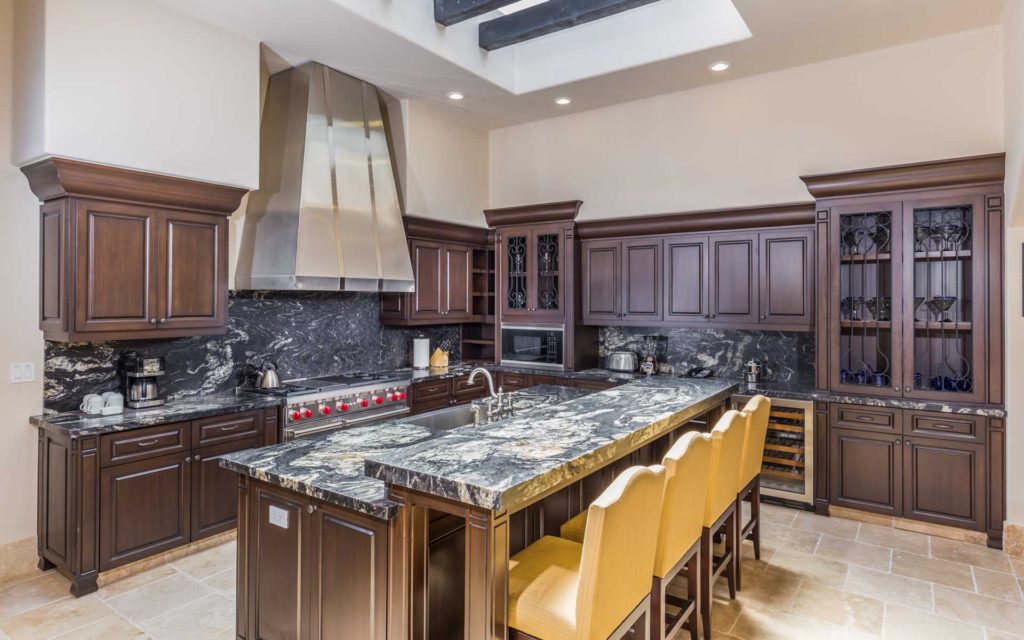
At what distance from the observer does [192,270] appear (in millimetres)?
3803

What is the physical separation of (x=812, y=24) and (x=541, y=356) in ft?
11.3

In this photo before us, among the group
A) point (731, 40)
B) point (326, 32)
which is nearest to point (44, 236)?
point (326, 32)

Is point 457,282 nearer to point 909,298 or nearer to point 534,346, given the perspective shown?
point 534,346

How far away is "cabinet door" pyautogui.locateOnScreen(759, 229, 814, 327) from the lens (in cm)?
458

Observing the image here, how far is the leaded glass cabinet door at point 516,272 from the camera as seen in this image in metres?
5.88

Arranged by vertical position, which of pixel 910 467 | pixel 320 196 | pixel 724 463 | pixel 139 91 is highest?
pixel 139 91

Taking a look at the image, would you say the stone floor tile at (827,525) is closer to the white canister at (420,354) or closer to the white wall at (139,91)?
the white canister at (420,354)

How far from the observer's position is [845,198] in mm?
4270

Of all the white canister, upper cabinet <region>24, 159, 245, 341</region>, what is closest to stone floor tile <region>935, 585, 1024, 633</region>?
the white canister

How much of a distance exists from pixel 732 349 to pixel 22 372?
16.9ft

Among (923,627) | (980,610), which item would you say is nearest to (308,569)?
(923,627)

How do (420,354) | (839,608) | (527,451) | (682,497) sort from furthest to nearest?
(420,354) → (839,608) → (682,497) → (527,451)

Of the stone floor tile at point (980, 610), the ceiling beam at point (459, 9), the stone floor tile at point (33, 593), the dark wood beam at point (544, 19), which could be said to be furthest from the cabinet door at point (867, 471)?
the stone floor tile at point (33, 593)

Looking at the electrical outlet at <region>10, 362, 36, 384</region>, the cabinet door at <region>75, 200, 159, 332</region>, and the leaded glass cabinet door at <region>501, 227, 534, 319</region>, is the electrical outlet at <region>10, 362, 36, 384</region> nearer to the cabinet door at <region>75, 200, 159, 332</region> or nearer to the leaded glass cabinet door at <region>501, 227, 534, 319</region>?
the cabinet door at <region>75, 200, 159, 332</region>
